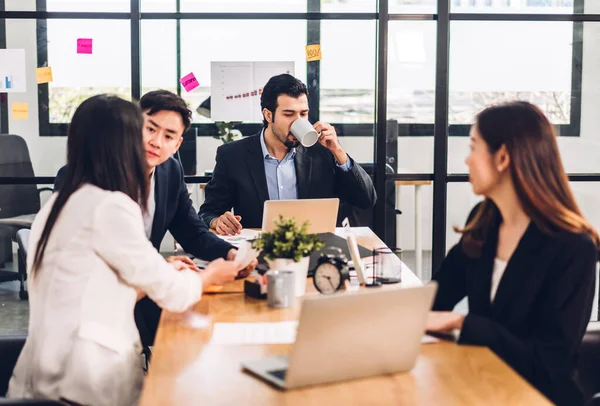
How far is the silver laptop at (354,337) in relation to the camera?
4.76ft

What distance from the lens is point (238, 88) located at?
4.74 metres

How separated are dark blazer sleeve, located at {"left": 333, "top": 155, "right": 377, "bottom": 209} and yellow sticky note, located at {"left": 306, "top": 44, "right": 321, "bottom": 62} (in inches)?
43.1

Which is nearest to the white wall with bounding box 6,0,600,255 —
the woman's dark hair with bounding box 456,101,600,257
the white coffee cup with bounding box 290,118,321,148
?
the white coffee cup with bounding box 290,118,321,148

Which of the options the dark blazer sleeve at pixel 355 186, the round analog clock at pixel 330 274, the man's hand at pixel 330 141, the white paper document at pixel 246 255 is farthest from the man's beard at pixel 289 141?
the round analog clock at pixel 330 274

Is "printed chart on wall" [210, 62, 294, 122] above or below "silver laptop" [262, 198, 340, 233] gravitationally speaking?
above

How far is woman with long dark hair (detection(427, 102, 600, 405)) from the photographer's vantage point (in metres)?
1.82

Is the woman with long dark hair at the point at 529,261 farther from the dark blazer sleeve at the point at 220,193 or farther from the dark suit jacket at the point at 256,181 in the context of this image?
the dark blazer sleeve at the point at 220,193

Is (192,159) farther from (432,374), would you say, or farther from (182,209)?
(432,374)

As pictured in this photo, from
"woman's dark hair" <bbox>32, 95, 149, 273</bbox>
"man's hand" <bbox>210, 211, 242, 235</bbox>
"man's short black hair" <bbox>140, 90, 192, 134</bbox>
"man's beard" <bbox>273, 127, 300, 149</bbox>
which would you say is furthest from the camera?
"man's beard" <bbox>273, 127, 300, 149</bbox>

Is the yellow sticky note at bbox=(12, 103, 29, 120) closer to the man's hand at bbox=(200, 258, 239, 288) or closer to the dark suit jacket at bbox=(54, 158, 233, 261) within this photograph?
the dark suit jacket at bbox=(54, 158, 233, 261)

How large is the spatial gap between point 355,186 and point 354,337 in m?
2.36

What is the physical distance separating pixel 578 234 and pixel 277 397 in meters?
0.82

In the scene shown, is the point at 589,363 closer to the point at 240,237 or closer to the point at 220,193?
the point at 240,237

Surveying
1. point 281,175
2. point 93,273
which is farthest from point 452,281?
point 281,175
